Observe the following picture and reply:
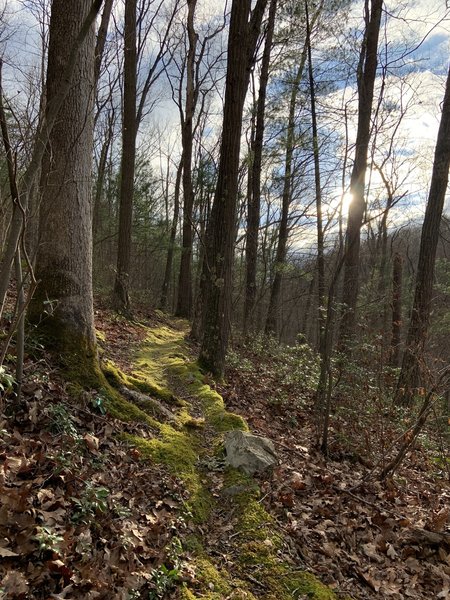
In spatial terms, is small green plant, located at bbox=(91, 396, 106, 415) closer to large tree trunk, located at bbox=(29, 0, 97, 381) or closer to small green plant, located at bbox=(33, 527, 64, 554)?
large tree trunk, located at bbox=(29, 0, 97, 381)

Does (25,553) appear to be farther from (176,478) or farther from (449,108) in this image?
(449,108)

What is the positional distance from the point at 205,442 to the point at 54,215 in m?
3.02

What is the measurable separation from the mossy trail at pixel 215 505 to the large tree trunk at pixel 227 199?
118 centimetres

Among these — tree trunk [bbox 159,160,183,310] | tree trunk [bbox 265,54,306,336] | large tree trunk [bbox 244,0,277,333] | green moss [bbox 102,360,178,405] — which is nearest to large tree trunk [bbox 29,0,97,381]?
green moss [bbox 102,360,178,405]

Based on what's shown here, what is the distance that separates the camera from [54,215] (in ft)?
13.5

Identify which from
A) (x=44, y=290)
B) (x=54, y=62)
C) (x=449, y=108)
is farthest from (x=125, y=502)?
(x=449, y=108)

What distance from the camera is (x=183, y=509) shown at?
3.30m

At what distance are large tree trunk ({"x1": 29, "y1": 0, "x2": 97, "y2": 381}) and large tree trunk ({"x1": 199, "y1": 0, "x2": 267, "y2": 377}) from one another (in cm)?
300

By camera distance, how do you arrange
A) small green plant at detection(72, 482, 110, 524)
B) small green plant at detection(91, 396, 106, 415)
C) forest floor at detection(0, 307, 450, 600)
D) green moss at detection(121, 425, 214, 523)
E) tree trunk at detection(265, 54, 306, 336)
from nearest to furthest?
forest floor at detection(0, 307, 450, 600), small green plant at detection(72, 482, 110, 524), green moss at detection(121, 425, 214, 523), small green plant at detection(91, 396, 106, 415), tree trunk at detection(265, 54, 306, 336)

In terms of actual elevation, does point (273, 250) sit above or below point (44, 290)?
above

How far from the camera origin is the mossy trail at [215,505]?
2751 mm

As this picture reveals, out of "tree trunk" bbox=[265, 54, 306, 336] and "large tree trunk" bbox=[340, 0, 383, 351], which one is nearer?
"large tree trunk" bbox=[340, 0, 383, 351]

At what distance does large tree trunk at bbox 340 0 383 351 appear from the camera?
31.0 ft

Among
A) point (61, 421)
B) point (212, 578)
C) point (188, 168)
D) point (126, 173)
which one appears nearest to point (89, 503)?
point (61, 421)
